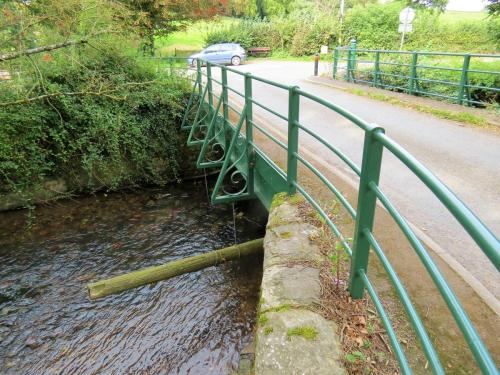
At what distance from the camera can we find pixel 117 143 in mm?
8750

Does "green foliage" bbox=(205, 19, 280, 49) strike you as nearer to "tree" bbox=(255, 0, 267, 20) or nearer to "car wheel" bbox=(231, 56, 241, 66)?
"car wheel" bbox=(231, 56, 241, 66)

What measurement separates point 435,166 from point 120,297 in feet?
16.1

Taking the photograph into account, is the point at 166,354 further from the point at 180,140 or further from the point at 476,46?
the point at 476,46

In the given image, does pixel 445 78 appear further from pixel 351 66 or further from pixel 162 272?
pixel 162 272

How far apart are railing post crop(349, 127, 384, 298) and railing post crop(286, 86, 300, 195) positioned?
4.95 feet

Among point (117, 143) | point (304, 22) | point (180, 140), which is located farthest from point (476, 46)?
point (117, 143)

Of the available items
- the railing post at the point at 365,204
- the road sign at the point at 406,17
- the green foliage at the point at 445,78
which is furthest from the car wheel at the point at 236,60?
the railing post at the point at 365,204

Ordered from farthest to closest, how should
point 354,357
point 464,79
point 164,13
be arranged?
1. point 164,13
2. point 464,79
3. point 354,357

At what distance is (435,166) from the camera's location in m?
5.49

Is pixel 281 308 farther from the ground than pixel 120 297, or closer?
farther from the ground

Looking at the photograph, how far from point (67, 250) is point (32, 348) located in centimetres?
227

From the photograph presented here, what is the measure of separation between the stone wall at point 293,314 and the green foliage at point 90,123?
5.43m

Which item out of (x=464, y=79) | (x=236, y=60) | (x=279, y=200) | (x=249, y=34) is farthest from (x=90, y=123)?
(x=249, y=34)

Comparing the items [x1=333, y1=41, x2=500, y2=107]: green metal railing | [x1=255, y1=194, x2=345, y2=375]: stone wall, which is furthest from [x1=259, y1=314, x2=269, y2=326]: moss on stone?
[x1=333, y1=41, x2=500, y2=107]: green metal railing
